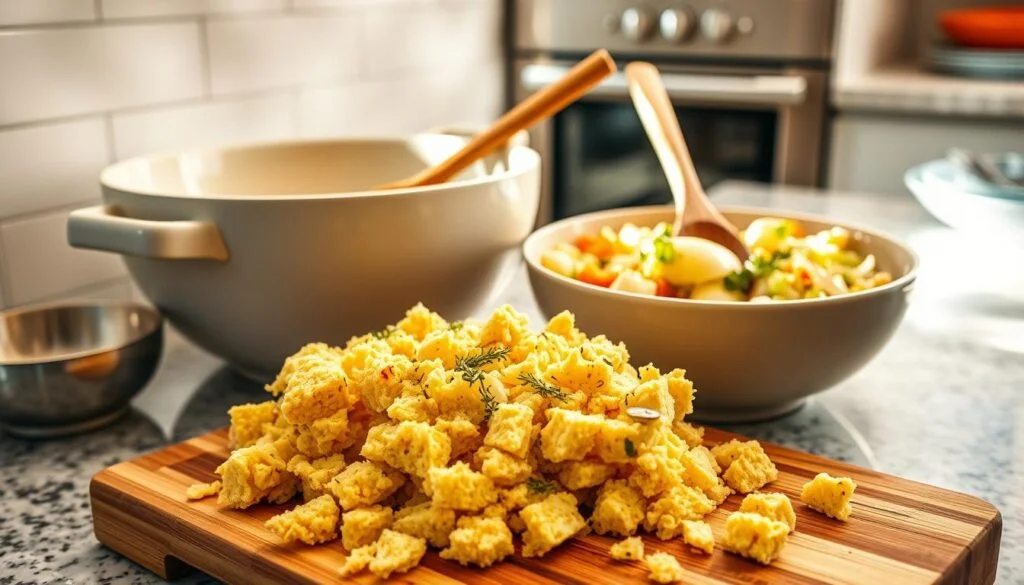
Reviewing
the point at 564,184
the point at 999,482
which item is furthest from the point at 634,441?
the point at 564,184

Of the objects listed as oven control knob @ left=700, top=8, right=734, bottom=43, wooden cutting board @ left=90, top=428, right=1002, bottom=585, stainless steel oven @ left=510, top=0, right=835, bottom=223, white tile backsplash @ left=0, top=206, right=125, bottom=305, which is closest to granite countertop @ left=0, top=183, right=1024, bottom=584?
wooden cutting board @ left=90, top=428, right=1002, bottom=585

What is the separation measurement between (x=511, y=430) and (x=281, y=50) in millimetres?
1005

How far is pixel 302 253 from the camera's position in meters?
0.78

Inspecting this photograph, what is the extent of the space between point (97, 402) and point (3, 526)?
0.45 ft

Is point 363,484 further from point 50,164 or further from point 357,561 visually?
point 50,164

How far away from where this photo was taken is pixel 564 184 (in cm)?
221

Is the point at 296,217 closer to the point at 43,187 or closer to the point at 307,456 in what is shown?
the point at 307,456

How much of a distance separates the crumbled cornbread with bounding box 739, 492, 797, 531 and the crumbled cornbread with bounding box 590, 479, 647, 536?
0.21 ft

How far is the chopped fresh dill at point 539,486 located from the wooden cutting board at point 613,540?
1.3 inches

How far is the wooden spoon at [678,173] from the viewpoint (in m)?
0.88

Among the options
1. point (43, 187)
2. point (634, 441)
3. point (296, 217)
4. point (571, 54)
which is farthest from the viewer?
point (571, 54)

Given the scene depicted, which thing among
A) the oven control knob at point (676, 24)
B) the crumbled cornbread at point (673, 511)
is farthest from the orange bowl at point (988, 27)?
the crumbled cornbread at point (673, 511)

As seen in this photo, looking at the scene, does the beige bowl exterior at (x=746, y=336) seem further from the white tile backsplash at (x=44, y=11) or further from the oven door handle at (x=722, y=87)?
the oven door handle at (x=722, y=87)

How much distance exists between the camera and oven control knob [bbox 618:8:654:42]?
2070 millimetres
